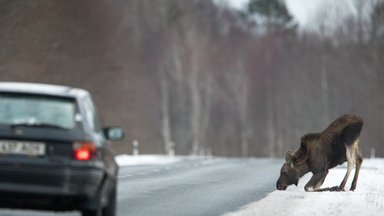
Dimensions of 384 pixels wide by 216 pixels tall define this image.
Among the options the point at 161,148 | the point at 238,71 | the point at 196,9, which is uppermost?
the point at 196,9

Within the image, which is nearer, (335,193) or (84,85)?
(335,193)

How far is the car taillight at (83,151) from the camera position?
10.0 metres

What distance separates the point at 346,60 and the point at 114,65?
2872 centimetres

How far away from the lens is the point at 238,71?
276 ft

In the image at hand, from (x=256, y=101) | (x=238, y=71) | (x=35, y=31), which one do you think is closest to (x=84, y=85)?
(x=35, y=31)

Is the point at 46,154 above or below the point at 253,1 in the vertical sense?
below

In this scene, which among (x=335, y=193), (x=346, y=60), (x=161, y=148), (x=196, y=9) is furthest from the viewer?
(x=196, y=9)

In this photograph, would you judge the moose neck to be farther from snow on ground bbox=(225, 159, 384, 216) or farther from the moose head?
snow on ground bbox=(225, 159, 384, 216)

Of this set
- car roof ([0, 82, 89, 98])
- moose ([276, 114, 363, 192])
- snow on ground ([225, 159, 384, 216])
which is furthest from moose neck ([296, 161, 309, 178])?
car roof ([0, 82, 89, 98])

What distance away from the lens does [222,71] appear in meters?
84.9

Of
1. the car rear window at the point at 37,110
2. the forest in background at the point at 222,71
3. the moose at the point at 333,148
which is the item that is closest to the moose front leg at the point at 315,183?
the moose at the point at 333,148

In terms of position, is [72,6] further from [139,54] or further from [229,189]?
[229,189]

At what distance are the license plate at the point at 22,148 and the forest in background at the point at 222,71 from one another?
136ft

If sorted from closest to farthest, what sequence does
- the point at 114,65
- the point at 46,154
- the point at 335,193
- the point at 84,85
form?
1. the point at 46,154
2. the point at 335,193
3. the point at 84,85
4. the point at 114,65
